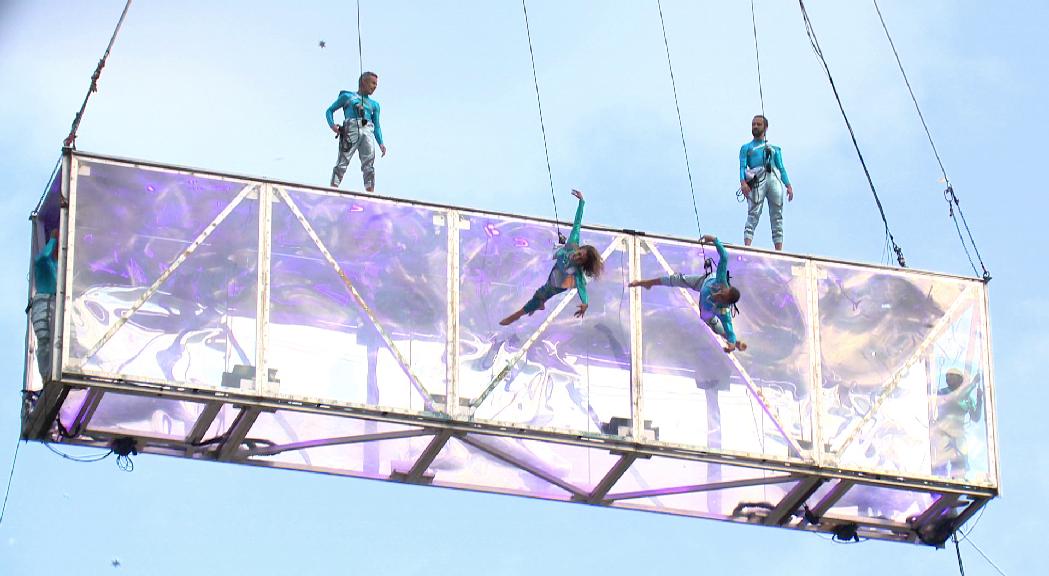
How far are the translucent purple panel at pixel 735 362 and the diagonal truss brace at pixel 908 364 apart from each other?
0.63 meters

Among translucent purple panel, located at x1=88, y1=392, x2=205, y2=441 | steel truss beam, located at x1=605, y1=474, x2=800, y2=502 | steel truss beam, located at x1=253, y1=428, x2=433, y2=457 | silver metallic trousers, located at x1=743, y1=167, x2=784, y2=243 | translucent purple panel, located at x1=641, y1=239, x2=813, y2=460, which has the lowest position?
steel truss beam, located at x1=605, y1=474, x2=800, y2=502

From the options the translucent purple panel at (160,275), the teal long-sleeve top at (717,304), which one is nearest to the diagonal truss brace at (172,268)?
the translucent purple panel at (160,275)

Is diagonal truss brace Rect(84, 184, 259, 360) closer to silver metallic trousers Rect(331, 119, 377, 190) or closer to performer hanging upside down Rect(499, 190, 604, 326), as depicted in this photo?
silver metallic trousers Rect(331, 119, 377, 190)

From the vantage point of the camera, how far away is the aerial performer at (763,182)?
4172cm

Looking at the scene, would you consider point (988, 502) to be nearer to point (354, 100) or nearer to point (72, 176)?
point (354, 100)

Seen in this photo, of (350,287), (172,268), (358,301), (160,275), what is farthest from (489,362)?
(160,275)

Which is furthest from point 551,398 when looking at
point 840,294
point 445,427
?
point 840,294

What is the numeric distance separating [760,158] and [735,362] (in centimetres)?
299

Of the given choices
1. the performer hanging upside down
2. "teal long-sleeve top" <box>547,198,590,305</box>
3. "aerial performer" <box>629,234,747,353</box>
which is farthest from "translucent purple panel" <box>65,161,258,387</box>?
"aerial performer" <box>629,234,747,353</box>

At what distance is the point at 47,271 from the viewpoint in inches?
1491

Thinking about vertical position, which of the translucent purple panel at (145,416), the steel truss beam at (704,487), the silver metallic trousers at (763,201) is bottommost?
the steel truss beam at (704,487)

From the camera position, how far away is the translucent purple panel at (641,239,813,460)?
40.1 m

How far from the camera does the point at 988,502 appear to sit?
4166 centimetres

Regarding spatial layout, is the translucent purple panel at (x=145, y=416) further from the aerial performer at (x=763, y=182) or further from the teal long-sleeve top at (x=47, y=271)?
the aerial performer at (x=763, y=182)
